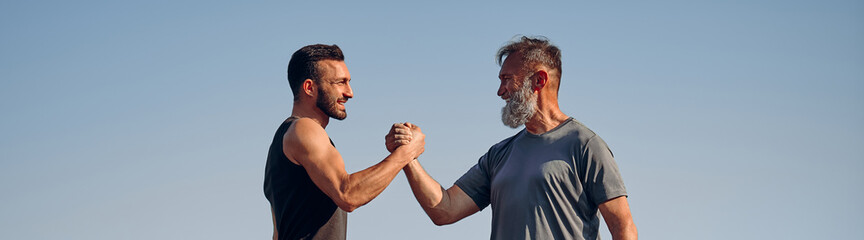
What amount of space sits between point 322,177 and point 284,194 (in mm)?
375

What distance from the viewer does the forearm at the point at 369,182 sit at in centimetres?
725

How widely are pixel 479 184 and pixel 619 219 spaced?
167cm

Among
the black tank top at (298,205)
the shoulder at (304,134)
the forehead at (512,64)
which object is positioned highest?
the forehead at (512,64)

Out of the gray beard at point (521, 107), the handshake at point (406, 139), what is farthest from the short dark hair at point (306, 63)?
the gray beard at point (521, 107)

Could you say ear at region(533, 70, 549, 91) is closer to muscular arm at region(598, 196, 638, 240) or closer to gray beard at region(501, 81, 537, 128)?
gray beard at region(501, 81, 537, 128)

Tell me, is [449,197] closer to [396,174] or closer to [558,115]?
[396,174]

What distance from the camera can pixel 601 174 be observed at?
23.8 feet

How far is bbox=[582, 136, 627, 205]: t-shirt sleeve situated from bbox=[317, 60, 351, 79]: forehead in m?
2.40

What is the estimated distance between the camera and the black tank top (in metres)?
7.14

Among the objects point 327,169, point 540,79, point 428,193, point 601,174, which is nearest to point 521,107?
point 540,79

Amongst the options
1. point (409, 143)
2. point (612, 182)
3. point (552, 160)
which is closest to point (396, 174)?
point (409, 143)

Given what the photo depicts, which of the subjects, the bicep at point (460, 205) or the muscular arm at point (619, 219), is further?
the bicep at point (460, 205)

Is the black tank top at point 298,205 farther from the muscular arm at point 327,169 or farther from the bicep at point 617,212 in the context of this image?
the bicep at point 617,212

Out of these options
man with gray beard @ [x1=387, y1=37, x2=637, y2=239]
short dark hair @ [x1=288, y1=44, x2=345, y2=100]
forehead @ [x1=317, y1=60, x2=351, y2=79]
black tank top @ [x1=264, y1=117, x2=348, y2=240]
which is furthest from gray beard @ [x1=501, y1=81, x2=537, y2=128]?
black tank top @ [x1=264, y1=117, x2=348, y2=240]
